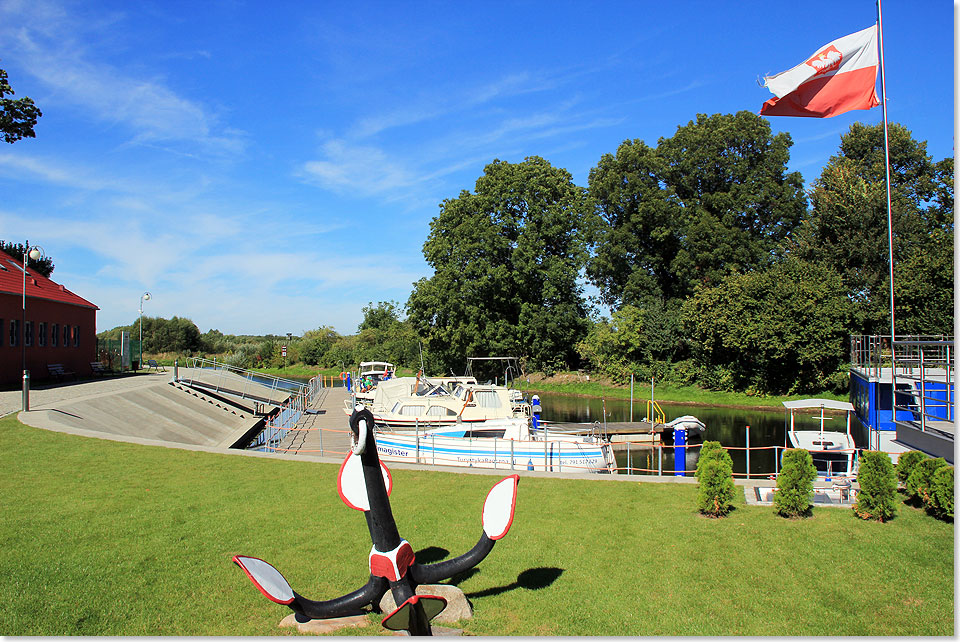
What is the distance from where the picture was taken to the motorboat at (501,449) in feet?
66.1

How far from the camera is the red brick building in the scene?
96.9 feet

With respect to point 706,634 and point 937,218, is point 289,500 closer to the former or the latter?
point 706,634

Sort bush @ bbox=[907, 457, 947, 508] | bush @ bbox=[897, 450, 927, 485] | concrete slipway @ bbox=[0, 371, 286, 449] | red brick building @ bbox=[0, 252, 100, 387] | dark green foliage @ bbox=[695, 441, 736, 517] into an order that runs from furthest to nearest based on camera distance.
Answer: red brick building @ bbox=[0, 252, 100, 387] < concrete slipway @ bbox=[0, 371, 286, 449] < bush @ bbox=[897, 450, 927, 485] < dark green foliage @ bbox=[695, 441, 736, 517] < bush @ bbox=[907, 457, 947, 508]

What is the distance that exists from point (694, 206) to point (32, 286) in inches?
1882

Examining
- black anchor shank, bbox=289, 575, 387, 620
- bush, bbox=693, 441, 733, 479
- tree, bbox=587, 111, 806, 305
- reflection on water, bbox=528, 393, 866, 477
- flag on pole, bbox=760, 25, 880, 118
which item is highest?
tree, bbox=587, 111, 806, 305

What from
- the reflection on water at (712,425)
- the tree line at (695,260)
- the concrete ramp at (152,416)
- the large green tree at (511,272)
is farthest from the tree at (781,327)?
the concrete ramp at (152,416)

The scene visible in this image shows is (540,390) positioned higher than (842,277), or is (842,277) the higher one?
(842,277)

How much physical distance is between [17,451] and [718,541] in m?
15.7

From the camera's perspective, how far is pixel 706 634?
691cm

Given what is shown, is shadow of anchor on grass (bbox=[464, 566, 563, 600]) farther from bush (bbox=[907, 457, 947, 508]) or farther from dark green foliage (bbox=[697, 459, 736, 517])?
bush (bbox=[907, 457, 947, 508])

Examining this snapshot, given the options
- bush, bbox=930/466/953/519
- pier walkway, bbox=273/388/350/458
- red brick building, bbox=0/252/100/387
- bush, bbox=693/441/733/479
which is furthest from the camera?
red brick building, bbox=0/252/100/387

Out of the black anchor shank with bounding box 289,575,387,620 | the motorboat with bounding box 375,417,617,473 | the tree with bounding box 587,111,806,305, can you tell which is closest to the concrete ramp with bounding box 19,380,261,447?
the motorboat with bounding box 375,417,617,473

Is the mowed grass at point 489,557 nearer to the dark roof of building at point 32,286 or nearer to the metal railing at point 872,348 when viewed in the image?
the metal railing at point 872,348

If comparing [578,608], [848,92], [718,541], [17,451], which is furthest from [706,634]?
[17,451]
